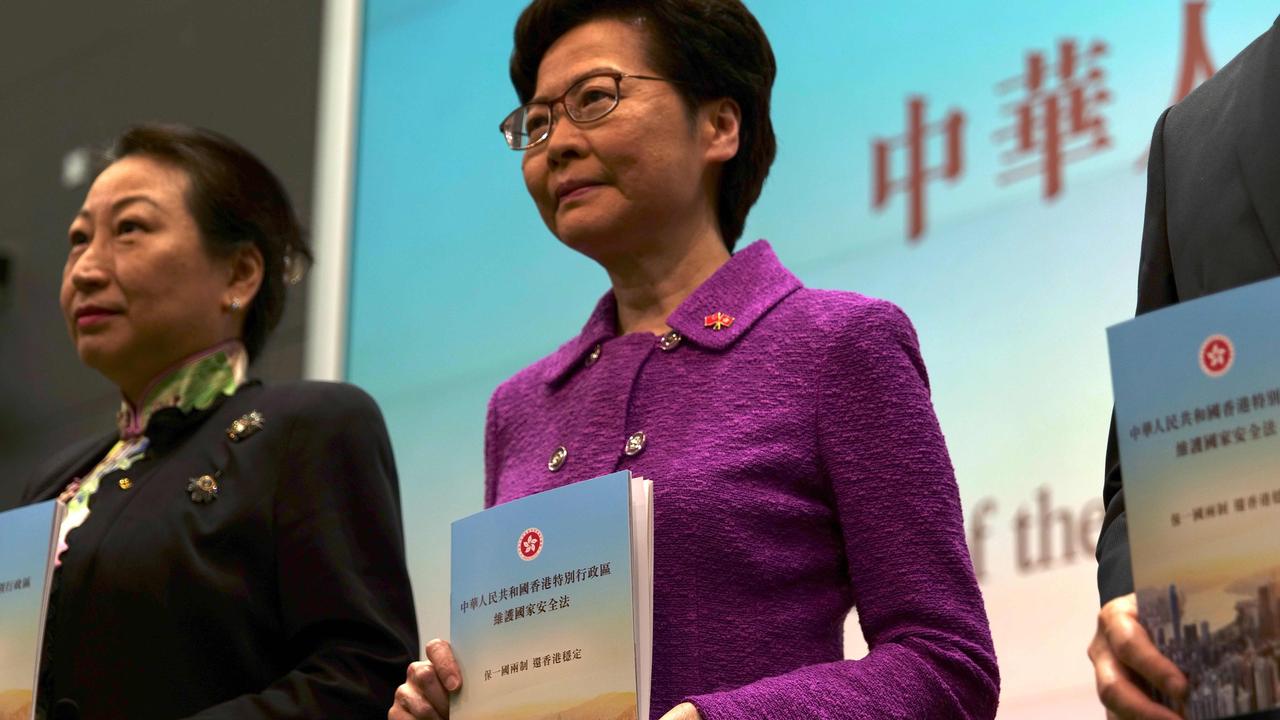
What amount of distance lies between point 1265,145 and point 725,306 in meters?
0.61

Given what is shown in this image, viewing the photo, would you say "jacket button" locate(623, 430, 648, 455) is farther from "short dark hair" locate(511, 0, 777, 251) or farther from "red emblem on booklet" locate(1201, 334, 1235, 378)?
"red emblem on booklet" locate(1201, 334, 1235, 378)

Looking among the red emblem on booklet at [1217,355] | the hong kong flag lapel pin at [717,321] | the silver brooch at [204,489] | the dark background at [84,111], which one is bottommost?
the red emblem on booklet at [1217,355]

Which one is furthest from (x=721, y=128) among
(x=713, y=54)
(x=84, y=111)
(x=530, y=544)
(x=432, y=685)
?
(x=84, y=111)

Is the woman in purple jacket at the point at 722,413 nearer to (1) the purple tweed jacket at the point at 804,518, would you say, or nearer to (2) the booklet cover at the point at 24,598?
(1) the purple tweed jacket at the point at 804,518

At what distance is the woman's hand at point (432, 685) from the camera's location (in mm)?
1688

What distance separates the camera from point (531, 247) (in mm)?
4012

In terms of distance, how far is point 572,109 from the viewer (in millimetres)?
2027

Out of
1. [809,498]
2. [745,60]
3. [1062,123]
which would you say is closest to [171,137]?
[745,60]

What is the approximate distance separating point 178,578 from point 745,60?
889mm

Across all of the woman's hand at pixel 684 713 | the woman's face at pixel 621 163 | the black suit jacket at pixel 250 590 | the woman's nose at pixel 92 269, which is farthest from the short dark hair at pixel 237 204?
the woman's hand at pixel 684 713

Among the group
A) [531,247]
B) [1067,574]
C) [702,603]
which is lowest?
[702,603]

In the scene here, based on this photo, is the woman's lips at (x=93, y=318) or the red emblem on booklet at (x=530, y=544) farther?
the woman's lips at (x=93, y=318)

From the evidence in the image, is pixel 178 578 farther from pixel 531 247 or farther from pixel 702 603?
pixel 531 247

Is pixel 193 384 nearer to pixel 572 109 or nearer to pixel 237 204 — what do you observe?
pixel 237 204
